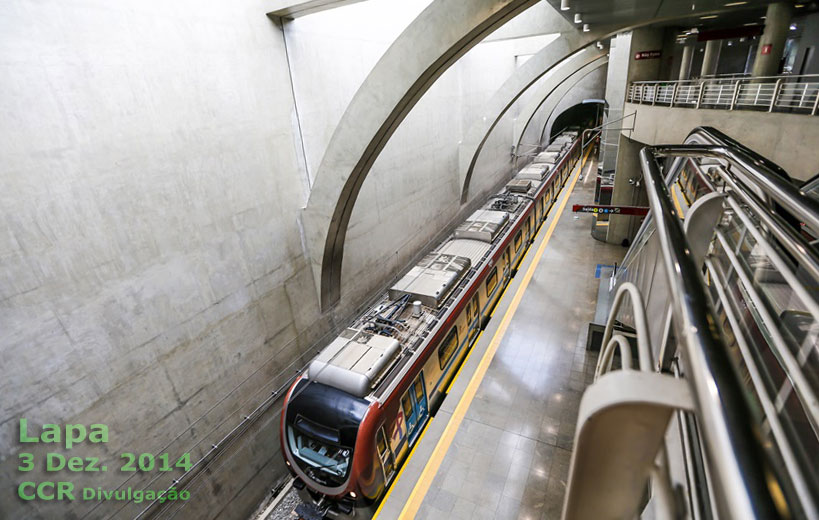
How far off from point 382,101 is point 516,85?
25.1ft

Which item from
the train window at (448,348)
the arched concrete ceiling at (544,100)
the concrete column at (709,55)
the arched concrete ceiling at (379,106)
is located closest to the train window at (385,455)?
the train window at (448,348)

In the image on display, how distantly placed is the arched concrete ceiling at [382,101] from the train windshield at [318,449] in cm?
284

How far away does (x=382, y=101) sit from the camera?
18.4 feet

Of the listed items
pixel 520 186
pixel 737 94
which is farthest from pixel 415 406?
pixel 520 186

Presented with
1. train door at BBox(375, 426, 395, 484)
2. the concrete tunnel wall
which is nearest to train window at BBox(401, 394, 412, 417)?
train door at BBox(375, 426, 395, 484)

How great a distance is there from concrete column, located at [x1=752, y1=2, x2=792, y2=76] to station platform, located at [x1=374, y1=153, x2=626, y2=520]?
6.90 metres

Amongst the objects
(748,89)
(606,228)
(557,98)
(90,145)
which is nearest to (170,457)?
(90,145)

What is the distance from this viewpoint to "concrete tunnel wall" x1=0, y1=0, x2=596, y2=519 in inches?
149

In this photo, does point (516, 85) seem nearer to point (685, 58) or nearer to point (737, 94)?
point (737, 94)

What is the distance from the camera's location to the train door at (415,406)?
523cm

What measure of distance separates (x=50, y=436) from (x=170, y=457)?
4.73 ft

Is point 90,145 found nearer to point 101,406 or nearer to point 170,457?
point 101,406

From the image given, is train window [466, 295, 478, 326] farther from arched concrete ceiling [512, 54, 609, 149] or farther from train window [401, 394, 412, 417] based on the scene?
arched concrete ceiling [512, 54, 609, 149]

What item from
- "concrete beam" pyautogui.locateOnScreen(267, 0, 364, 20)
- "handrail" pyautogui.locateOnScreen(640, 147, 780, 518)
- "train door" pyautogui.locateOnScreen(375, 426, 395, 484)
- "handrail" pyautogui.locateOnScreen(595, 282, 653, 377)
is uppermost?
"concrete beam" pyautogui.locateOnScreen(267, 0, 364, 20)
